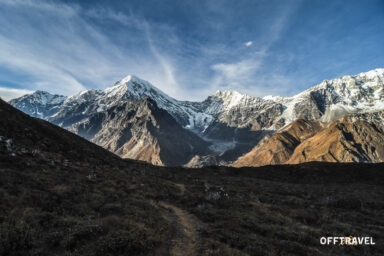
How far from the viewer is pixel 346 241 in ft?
42.8

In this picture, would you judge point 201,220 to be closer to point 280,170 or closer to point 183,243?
point 183,243

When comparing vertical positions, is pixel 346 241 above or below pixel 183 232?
above

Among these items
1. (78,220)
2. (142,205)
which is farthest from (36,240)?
(142,205)

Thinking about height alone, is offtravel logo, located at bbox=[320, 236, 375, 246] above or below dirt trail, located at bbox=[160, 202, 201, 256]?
above

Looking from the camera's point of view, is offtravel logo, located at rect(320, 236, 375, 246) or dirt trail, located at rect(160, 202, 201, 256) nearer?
dirt trail, located at rect(160, 202, 201, 256)

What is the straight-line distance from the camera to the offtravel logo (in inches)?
502

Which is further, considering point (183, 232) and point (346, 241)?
point (346, 241)

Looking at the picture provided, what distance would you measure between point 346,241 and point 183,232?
1065 centimetres

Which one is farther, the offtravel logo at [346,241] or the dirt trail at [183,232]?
the offtravel logo at [346,241]

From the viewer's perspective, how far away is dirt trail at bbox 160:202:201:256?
33.4 ft

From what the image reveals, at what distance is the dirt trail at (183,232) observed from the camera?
1020 centimetres

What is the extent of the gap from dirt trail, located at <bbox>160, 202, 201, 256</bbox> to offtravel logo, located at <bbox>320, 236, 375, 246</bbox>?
8.11 metres

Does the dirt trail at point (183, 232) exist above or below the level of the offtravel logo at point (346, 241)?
below

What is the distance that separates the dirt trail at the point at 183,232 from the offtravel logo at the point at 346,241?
319 inches
